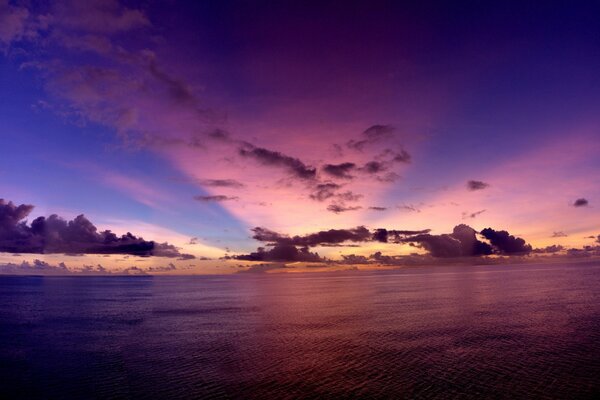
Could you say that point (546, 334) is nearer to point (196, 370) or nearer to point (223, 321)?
point (196, 370)

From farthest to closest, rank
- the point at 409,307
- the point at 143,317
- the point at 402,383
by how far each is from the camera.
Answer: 1. the point at 409,307
2. the point at 143,317
3. the point at 402,383

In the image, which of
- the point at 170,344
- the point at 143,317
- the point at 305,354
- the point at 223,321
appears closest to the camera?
the point at 305,354

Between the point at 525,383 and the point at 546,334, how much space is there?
23.1 m

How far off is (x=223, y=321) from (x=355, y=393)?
43.5 metres

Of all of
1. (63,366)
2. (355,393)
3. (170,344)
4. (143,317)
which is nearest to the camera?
(355,393)

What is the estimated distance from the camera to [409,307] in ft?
282

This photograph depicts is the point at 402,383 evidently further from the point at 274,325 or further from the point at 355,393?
the point at 274,325

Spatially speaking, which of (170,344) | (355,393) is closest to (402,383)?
(355,393)

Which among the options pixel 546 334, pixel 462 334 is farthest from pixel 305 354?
pixel 546 334

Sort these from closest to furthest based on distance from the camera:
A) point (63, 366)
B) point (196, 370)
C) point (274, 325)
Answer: point (196, 370), point (63, 366), point (274, 325)

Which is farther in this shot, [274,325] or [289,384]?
[274,325]

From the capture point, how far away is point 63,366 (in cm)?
3841

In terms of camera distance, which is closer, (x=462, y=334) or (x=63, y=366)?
(x=63, y=366)

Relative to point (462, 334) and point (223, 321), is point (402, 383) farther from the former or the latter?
point (223, 321)
